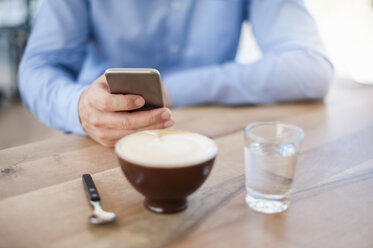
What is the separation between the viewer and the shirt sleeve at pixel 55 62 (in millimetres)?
1099

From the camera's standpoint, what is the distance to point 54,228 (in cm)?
58

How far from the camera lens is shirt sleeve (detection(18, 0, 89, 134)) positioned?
110 centimetres

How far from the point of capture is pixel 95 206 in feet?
2.07

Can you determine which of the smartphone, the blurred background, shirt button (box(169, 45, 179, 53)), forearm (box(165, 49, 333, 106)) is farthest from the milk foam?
the blurred background

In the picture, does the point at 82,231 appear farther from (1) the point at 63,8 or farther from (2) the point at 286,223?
(1) the point at 63,8

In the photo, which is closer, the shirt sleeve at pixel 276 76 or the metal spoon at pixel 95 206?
the metal spoon at pixel 95 206

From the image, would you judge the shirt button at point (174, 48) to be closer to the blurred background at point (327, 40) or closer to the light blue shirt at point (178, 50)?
the light blue shirt at point (178, 50)

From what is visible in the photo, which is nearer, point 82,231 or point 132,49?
point 82,231

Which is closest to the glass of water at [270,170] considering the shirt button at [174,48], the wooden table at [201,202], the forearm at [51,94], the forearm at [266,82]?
the wooden table at [201,202]

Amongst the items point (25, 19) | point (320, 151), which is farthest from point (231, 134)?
point (25, 19)

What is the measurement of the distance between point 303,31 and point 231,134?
1.94ft

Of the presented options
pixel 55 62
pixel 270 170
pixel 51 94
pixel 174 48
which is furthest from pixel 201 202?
pixel 174 48

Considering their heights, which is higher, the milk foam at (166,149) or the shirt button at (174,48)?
the milk foam at (166,149)

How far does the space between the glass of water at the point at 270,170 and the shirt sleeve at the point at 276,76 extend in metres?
0.61
